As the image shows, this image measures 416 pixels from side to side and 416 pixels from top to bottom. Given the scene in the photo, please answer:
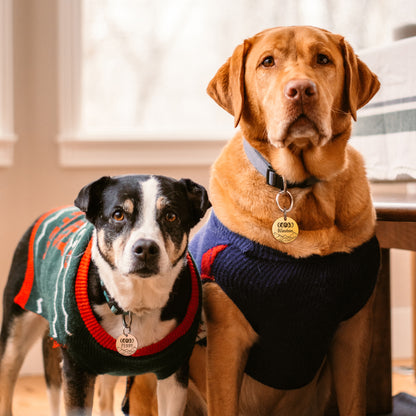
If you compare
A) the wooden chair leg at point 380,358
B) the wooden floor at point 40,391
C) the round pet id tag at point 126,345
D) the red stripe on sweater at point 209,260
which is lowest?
the wooden floor at point 40,391

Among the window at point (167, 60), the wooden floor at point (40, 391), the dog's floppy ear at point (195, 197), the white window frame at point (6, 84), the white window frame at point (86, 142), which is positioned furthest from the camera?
the window at point (167, 60)

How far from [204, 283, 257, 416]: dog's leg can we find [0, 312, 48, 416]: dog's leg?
2.01 ft

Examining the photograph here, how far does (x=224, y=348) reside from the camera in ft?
5.38

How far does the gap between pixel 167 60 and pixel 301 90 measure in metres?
1.83

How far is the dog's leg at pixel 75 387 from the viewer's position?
61.4 inches

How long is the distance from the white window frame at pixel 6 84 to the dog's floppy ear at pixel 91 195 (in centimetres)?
131

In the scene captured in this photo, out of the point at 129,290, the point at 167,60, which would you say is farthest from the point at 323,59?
the point at 167,60

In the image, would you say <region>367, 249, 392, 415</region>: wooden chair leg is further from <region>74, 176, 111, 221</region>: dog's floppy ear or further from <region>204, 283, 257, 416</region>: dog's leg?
<region>74, 176, 111, 221</region>: dog's floppy ear

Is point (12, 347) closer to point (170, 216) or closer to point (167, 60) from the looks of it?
point (170, 216)

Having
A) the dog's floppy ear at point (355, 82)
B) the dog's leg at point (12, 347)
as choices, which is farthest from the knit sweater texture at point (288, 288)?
the dog's leg at point (12, 347)

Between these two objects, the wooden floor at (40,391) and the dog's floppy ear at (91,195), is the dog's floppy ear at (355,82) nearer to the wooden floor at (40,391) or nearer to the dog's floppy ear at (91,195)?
the dog's floppy ear at (91,195)

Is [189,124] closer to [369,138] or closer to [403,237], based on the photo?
[369,138]

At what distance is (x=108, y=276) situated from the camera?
1568 millimetres

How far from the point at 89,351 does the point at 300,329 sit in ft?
1.84
